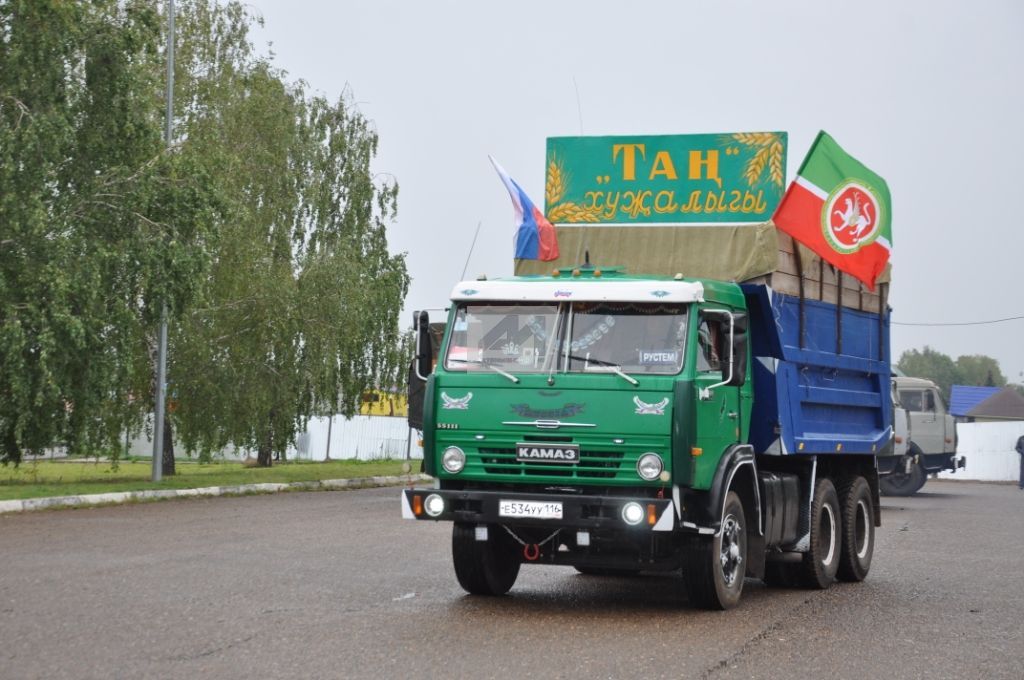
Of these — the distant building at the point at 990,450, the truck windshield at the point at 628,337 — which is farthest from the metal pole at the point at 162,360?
the distant building at the point at 990,450

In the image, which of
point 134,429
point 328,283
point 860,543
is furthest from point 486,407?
Result: point 328,283

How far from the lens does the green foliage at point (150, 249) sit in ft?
80.0

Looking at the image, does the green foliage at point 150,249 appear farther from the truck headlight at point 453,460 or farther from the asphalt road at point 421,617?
the truck headlight at point 453,460

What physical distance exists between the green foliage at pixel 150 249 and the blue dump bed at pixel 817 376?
14.2m

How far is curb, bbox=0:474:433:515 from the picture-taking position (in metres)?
21.5

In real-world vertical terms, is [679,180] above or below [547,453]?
above

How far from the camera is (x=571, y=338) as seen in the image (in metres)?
10.7

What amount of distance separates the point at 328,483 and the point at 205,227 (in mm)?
7340

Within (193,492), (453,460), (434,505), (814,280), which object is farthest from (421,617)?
(193,492)

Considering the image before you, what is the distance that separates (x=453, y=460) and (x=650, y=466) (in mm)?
1535

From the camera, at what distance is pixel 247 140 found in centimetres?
3484

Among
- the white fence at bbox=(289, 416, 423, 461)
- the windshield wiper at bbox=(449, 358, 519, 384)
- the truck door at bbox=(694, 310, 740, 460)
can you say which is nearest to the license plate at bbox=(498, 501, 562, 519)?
the windshield wiper at bbox=(449, 358, 519, 384)

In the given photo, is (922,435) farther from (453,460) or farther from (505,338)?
(453,460)

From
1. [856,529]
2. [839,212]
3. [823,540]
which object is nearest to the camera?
[839,212]
